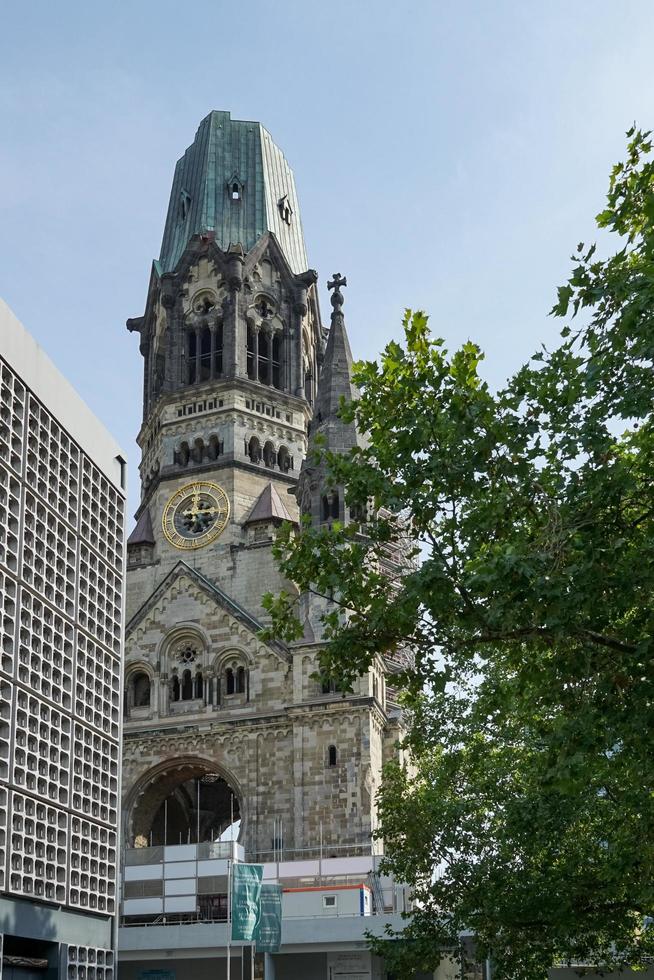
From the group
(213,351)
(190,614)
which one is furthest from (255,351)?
(190,614)

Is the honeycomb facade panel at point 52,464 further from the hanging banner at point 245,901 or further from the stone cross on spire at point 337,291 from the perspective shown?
the stone cross on spire at point 337,291

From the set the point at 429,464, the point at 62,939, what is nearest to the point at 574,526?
the point at 429,464

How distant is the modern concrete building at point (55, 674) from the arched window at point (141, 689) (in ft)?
70.1

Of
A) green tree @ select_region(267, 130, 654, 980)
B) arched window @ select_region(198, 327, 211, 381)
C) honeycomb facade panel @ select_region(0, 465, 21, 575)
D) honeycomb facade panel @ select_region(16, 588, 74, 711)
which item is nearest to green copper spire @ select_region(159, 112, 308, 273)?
arched window @ select_region(198, 327, 211, 381)

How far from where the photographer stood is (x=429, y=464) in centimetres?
1830

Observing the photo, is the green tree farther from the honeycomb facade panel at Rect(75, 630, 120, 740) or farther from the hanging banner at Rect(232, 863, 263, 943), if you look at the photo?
the hanging banner at Rect(232, 863, 263, 943)

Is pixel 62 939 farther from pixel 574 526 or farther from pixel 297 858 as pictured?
pixel 297 858

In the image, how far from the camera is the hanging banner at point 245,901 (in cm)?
3247

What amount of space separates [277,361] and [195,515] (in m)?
8.86

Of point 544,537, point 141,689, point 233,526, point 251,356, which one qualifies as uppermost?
point 251,356

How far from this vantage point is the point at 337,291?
57.7m

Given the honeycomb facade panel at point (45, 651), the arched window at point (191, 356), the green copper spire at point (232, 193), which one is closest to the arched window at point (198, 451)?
the arched window at point (191, 356)

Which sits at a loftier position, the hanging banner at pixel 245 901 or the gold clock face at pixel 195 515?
the gold clock face at pixel 195 515

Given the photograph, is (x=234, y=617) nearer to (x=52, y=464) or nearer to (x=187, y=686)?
(x=187, y=686)
